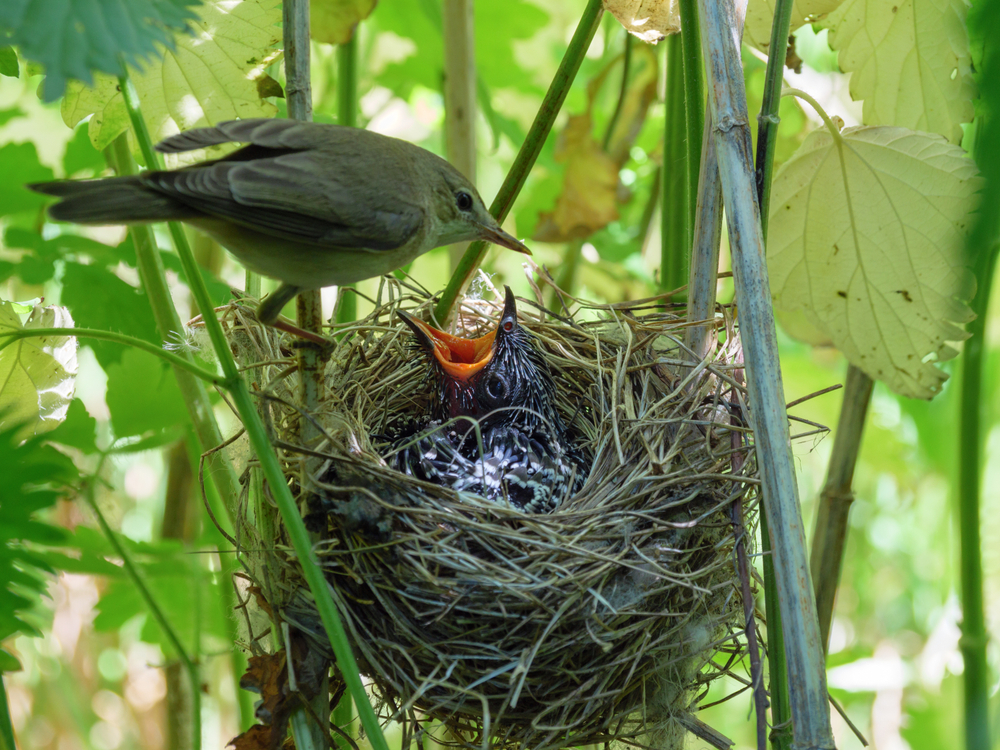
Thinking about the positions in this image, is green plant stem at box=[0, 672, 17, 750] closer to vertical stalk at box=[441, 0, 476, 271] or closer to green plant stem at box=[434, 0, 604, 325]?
green plant stem at box=[434, 0, 604, 325]

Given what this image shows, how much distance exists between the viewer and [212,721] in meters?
3.07

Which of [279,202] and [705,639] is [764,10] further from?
[705,639]

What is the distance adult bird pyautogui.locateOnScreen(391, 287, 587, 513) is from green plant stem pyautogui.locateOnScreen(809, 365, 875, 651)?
2.04 ft

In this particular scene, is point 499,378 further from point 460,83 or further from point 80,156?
point 80,156

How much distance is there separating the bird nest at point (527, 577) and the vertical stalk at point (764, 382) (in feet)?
1.48

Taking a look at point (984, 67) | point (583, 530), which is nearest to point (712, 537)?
point (583, 530)

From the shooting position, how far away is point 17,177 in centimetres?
207

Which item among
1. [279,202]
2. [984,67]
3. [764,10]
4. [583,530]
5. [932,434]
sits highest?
[764,10]

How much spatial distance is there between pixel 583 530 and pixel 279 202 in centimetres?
88

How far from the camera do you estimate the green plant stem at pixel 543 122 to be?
167 cm

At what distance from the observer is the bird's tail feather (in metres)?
1.16

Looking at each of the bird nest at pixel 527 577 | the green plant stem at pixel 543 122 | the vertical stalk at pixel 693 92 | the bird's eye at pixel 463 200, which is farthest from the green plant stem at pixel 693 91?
the bird's eye at pixel 463 200

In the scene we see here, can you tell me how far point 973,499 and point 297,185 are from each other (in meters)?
Result: 1.45

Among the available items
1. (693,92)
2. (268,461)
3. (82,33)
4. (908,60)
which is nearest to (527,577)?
(268,461)
